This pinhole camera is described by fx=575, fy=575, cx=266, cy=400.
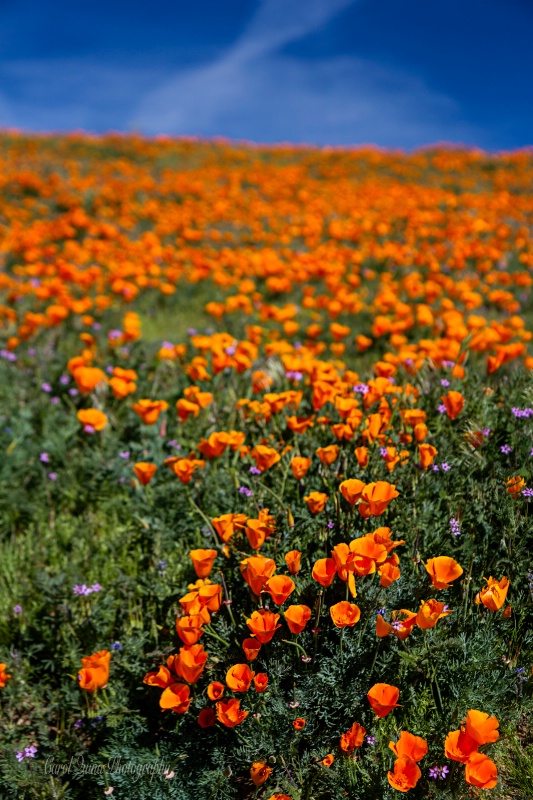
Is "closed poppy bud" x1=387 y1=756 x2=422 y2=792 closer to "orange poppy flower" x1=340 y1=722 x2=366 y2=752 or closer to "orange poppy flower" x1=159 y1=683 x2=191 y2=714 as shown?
"orange poppy flower" x1=340 y1=722 x2=366 y2=752

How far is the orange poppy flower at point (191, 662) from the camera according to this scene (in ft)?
5.47

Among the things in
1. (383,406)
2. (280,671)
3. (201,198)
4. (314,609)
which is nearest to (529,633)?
(314,609)

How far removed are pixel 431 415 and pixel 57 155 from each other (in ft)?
53.6

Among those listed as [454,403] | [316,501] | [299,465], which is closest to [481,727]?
[316,501]

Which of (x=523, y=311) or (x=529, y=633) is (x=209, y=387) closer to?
(x=529, y=633)

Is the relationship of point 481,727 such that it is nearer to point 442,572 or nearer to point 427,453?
point 442,572

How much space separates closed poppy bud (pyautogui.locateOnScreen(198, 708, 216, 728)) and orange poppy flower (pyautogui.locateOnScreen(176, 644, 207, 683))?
13 centimetres

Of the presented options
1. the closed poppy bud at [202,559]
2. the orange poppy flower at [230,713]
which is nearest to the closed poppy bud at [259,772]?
the orange poppy flower at [230,713]

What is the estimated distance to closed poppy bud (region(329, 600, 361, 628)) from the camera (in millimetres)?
1663

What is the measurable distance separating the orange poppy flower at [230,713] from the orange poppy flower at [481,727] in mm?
602

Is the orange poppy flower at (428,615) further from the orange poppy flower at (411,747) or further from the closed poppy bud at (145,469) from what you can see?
the closed poppy bud at (145,469)

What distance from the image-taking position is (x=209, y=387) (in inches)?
145

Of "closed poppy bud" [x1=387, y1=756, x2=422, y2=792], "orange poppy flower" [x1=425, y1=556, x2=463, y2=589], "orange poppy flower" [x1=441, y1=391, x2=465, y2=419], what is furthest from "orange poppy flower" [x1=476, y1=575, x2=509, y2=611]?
"orange poppy flower" [x1=441, y1=391, x2=465, y2=419]

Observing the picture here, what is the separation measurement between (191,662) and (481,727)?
2.59ft
